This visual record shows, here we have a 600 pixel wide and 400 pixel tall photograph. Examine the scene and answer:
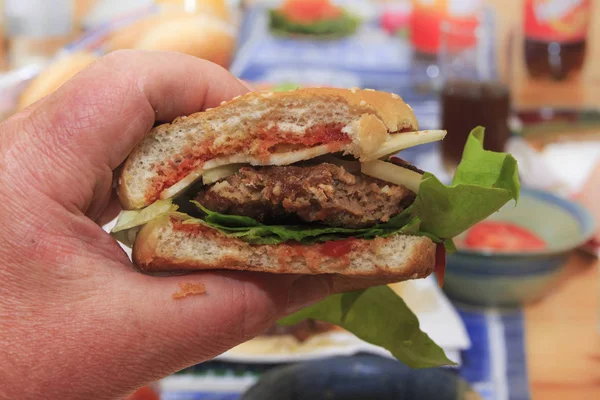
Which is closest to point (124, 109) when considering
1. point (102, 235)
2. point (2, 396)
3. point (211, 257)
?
point (102, 235)

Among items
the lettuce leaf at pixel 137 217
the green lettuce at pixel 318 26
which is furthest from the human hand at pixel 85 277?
the green lettuce at pixel 318 26

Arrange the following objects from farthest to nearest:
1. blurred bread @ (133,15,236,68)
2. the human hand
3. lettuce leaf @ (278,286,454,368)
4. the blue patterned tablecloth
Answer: blurred bread @ (133,15,236,68), the blue patterned tablecloth, lettuce leaf @ (278,286,454,368), the human hand

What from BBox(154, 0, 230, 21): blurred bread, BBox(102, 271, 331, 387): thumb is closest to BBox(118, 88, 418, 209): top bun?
BBox(102, 271, 331, 387): thumb

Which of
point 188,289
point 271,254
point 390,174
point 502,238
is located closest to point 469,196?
point 390,174

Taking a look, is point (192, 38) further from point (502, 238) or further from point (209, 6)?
point (502, 238)

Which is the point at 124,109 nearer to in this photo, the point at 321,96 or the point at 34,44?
the point at 321,96

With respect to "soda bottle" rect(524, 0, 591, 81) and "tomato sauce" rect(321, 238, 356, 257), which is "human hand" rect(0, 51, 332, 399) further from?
"soda bottle" rect(524, 0, 591, 81)

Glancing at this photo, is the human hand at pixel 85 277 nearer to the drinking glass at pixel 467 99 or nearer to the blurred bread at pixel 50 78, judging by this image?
the blurred bread at pixel 50 78

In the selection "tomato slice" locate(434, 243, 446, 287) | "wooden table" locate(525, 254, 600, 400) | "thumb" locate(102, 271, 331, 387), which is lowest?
"wooden table" locate(525, 254, 600, 400)
